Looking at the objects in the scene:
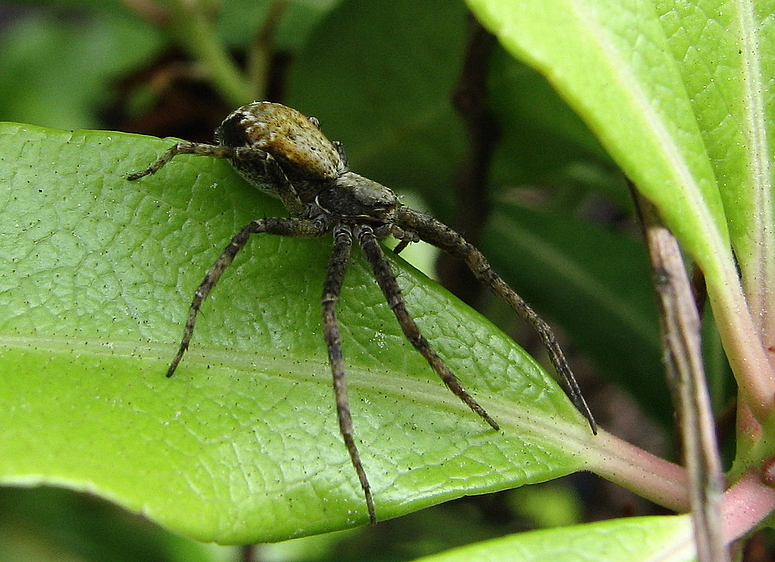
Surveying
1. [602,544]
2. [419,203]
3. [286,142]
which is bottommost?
[602,544]

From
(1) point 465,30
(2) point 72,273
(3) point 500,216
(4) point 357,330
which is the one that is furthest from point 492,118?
(2) point 72,273

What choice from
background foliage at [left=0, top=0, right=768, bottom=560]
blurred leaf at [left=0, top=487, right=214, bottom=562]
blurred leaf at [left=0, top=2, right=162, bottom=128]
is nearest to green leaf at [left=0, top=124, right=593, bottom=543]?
background foliage at [left=0, top=0, right=768, bottom=560]

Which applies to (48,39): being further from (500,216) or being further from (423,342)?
(423,342)

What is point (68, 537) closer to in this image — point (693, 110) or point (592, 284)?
point (592, 284)

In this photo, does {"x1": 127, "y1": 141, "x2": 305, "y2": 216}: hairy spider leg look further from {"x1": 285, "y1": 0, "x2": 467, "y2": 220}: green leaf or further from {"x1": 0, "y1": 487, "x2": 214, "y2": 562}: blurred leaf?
{"x1": 0, "y1": 487, "x2": 214, "y2": 562}: blurred leaf

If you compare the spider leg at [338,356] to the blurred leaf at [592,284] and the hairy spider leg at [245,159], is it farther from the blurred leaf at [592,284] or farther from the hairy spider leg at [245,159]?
the blurred leaf at [592,284]

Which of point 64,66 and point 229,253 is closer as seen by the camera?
point 229,253

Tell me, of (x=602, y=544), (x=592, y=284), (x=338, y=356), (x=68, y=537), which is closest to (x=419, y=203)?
(x=592, y=284)
